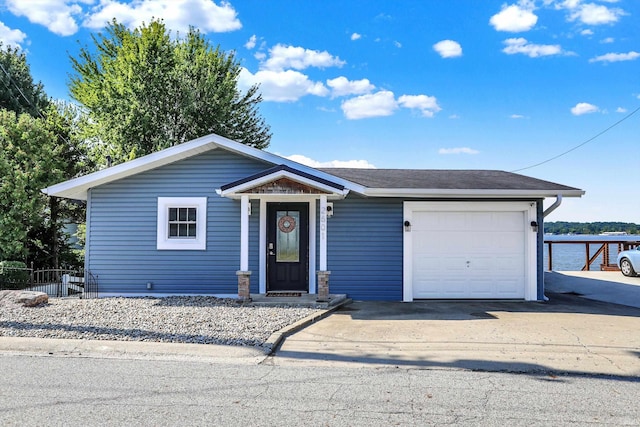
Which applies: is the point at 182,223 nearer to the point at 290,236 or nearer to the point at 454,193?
the point at 290,236

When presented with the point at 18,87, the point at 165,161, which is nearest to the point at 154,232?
the point at 165,161

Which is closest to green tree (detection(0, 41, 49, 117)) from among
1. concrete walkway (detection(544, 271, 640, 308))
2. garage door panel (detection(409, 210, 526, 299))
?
garage door panel (detection(409, 210, 526, 299))

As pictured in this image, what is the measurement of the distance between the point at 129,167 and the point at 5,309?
3.91 m

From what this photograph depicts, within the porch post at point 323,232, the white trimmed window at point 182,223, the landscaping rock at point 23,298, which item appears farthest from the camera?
the white trimmed window at point 182,223

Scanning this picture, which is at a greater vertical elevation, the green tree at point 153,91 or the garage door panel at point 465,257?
the green tree at point 153,91

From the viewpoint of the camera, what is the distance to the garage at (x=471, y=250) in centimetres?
1151

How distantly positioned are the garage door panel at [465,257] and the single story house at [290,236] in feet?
0.08

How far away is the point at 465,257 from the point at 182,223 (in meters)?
6.77

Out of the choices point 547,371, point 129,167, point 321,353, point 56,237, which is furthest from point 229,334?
point 56,237

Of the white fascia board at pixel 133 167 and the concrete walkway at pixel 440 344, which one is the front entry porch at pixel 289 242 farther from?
the concrete walkway at pixel 440 344

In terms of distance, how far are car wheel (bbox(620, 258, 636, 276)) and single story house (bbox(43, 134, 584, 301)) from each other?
708 centimetres

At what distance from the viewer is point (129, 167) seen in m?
11.2

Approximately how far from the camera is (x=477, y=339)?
724cm

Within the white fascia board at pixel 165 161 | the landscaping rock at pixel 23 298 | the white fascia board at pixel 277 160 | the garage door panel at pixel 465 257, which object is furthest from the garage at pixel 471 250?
the landscaping rock at pixel 23 298
